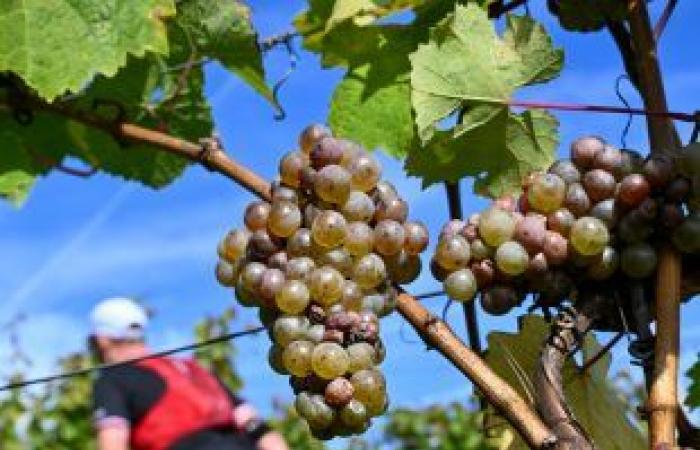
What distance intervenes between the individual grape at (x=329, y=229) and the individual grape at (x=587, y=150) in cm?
14

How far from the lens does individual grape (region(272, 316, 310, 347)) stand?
0.82 m

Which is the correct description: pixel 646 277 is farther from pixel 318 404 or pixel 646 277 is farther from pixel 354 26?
pixel 354 26

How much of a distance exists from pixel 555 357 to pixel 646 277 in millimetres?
69

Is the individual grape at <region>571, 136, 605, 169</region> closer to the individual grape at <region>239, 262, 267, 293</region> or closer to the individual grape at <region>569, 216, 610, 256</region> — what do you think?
the individual grape at <region>569, 216, 610, 256</region>

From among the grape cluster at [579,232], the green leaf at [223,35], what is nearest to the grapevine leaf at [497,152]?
the grape cluster at [579,232]

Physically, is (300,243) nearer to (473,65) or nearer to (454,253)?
(454,253)

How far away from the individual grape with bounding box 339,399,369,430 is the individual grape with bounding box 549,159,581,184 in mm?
181

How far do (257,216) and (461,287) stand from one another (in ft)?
0.42

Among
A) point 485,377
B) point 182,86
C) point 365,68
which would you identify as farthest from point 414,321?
point 182,86

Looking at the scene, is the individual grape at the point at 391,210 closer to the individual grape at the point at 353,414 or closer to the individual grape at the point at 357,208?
the individual grape at the point at 357,208

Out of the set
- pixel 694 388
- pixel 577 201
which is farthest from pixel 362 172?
pixel 694 388

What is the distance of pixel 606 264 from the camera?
0.82m

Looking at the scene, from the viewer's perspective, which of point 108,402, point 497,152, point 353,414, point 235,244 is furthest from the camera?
point 108,402

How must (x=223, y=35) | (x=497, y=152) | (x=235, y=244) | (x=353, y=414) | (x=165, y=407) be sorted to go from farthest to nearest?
(x=165, y=407), (x=223, y=35), (x=497, y=152), (x=235, y=244), (x=353, y=414)
